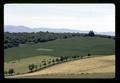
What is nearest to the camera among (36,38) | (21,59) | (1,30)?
(1,30)

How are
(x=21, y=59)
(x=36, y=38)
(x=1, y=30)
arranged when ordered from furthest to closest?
1. (x=21, y=59)
2. (x=36, y=38)
3. (x=1, y=30)

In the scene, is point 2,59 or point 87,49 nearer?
point 2,59

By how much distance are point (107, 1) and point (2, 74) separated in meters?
1.33

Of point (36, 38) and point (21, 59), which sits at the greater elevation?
point (36, 38)
